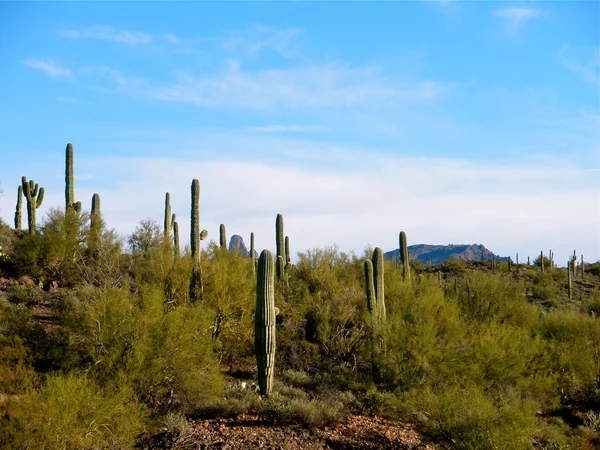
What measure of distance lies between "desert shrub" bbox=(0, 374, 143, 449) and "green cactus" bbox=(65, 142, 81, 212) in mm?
14212

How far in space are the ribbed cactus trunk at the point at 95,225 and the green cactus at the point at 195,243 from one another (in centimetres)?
718

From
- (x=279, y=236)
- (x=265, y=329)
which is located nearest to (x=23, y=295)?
(x=265, y=329)

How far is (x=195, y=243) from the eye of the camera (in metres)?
20.5

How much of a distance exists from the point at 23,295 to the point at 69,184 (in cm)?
683

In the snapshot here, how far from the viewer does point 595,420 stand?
1905 centimetres

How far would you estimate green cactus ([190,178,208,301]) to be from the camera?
2042cm

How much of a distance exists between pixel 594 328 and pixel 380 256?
979 cm

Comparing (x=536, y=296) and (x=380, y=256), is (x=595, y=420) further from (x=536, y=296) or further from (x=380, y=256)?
(x=536, y=296)

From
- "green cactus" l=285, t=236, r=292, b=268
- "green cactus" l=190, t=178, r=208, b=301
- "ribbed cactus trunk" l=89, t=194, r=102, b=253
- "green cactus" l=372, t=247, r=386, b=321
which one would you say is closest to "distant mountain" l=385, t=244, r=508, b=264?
"green cactus" l=285, t=236, r=292, b=268

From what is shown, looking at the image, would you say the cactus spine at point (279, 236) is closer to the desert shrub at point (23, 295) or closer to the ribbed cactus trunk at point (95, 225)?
the ribbed cactus trunk at point (95, 225)

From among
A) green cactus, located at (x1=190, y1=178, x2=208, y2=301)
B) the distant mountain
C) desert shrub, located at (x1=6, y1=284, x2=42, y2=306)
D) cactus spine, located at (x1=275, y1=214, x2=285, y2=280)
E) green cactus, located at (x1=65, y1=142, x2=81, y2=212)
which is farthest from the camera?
the distant mountain

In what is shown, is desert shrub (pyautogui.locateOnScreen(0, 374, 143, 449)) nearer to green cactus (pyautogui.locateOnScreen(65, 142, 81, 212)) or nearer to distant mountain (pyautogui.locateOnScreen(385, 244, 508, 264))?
green cactus (pyautogui.locateOnScreen(65, 142, 81, 212))

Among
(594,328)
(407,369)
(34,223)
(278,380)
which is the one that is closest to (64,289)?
(34,223)

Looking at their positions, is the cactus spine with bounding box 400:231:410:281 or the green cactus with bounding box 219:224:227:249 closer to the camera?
the cactus spine with bounding box 400:231:410:281
